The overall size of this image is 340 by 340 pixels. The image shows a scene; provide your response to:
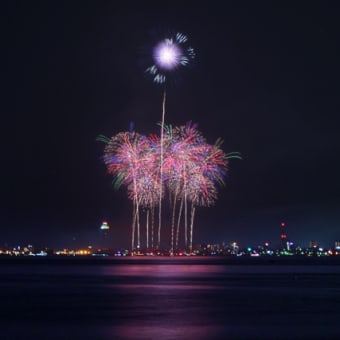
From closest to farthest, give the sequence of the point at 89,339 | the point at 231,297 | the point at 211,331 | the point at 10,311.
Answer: the point at 89,339
the point at 211,331
the point at 10,311
the point at 231,297

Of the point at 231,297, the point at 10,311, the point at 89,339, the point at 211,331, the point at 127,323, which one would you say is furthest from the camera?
the point at 231,297

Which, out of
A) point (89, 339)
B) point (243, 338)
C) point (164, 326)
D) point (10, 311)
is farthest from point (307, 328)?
point (10, 311)

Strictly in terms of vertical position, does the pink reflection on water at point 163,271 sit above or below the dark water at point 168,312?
above

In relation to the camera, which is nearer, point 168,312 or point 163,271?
point 168,312

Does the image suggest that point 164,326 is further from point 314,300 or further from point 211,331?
point 314,300

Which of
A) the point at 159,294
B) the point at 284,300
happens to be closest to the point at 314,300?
the point at 284,300

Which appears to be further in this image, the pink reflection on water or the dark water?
the pink reflection on water

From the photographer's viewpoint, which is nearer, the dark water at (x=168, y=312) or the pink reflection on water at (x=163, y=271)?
the dark water at (x=168, y=312)

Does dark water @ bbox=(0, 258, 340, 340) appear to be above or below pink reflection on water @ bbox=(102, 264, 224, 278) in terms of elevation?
below

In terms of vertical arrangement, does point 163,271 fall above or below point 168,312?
above

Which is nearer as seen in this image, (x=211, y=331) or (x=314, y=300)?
(x=211, y=331)
